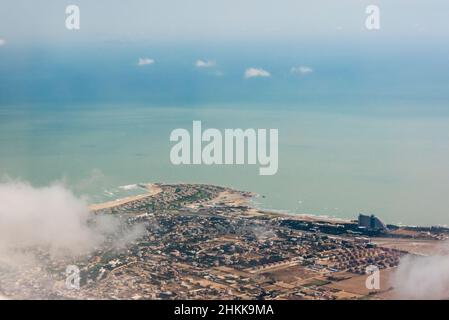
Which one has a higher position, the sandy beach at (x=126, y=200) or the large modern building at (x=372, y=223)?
the sandy beach at (x=126, y=200)

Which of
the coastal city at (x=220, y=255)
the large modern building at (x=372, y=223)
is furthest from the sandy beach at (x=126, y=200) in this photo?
the large modern building at (x=372, y=223)

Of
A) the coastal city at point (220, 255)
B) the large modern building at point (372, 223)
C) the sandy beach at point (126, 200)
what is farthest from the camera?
the sandy beach at point (126, 200)

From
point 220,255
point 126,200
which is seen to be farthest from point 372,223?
point 126,200

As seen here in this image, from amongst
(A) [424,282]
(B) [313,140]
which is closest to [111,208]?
(B) [313,140]

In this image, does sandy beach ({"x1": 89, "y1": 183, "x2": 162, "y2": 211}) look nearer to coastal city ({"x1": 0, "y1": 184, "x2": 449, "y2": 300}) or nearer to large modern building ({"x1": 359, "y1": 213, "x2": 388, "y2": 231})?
coastal city ({"x1": 0, "y1": 184, "x2": 449, "y2": 300})

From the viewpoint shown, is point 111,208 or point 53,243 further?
point 111,208

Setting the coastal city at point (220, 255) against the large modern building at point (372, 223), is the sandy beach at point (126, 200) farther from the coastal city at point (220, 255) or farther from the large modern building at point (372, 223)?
the large modern building at point (372, 223)

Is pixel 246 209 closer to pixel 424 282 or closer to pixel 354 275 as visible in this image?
pixel 354 275
